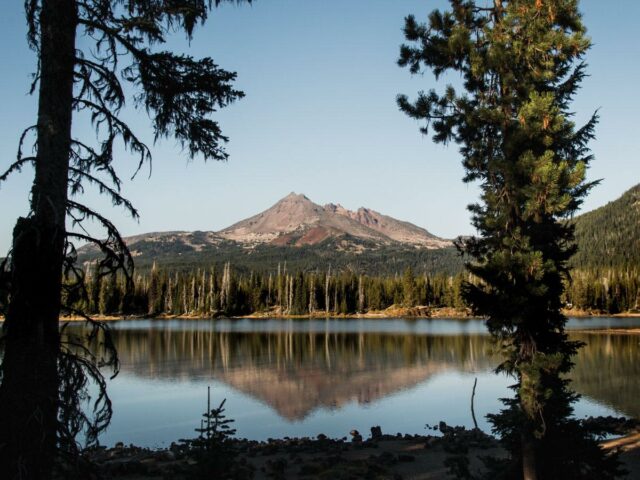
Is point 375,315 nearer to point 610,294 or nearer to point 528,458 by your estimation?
point 610,294

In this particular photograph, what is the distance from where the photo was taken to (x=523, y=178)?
11094 mm

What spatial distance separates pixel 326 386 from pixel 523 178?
26.2 meters

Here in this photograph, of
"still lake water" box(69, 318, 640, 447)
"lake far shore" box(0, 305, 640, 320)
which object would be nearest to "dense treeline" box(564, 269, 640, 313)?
"lake far shore" box(0, 305, 640, 320)

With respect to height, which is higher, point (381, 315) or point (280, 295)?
point (280, 295)

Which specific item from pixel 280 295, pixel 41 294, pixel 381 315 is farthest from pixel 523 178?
pixel 280 295

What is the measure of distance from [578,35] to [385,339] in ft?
192

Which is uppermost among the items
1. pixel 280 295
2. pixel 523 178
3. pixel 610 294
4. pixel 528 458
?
pixel 523 178

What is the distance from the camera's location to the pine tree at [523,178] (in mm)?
10477

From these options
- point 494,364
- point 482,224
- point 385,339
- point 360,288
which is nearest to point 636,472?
point 482,224

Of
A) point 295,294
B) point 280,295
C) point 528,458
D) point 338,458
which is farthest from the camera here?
point 295,294

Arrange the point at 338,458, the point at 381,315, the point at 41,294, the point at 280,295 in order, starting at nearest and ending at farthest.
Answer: the point at 41,294 → the point at 338,458 → the point at 381,315 → the point at 280,295

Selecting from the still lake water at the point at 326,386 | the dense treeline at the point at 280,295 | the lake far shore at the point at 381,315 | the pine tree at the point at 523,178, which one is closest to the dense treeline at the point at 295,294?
the dense treeline at the point at 280,295

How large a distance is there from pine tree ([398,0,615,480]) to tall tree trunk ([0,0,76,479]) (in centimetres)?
801

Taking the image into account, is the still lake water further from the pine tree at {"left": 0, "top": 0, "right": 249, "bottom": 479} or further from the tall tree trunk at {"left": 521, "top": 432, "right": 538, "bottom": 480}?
the pine tree at {"left": 0, "top": 0, "right": 249, "bottom": 479}
